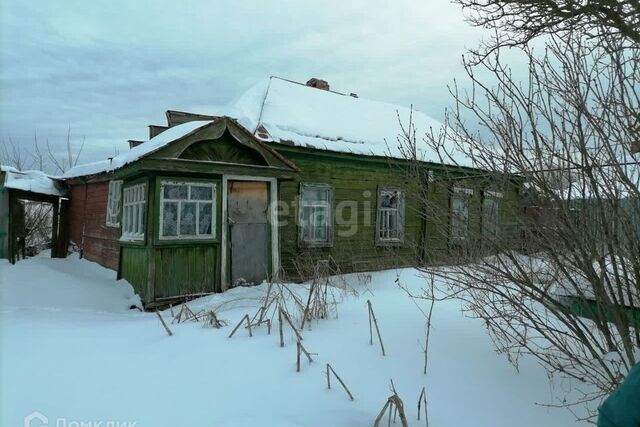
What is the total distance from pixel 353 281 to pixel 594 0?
696 centimetres

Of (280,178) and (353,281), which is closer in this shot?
(280,178)

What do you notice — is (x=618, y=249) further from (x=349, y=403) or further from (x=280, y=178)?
(x=280, y=178)

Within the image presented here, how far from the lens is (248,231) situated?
820 centimetres

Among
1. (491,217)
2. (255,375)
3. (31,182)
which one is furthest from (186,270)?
(31,182)

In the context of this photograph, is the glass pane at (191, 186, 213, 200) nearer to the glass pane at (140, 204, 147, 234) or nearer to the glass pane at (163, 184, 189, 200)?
the glass pane at (163, 184, 189, 200)

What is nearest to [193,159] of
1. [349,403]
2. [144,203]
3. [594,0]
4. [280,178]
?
[144,203]

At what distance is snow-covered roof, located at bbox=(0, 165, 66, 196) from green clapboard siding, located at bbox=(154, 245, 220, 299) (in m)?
7.16

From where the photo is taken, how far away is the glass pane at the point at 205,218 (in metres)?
7.72

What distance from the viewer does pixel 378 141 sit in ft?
38.4

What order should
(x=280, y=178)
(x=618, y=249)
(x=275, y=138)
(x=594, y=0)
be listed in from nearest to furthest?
(x=618, y=249) < (x=594, y=0) < (x=280, y=178) < (x=275, y=138)

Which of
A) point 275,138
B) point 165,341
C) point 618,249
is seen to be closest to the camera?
point 618,249

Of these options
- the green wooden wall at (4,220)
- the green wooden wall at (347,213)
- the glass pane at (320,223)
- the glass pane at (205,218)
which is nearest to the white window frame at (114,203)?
the glass pane at (205,218)

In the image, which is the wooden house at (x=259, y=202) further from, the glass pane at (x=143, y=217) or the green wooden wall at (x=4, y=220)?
the green wooden wall at (x=4, y=220)

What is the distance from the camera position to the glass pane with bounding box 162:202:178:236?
7.35 metres
